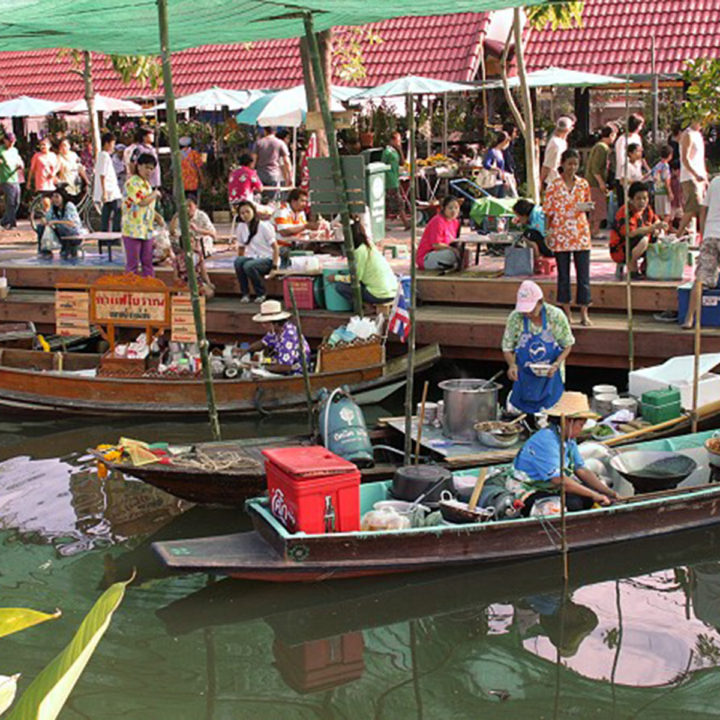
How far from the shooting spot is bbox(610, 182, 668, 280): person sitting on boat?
1224 centimetres

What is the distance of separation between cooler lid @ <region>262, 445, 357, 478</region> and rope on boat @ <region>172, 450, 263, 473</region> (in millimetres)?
884

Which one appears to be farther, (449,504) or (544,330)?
(544,330)

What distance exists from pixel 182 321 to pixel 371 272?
225 centimetres

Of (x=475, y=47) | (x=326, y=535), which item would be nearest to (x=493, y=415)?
(x=326, y=535)

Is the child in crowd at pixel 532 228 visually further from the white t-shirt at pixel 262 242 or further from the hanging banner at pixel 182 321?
the hanging banner at pixel 182 321

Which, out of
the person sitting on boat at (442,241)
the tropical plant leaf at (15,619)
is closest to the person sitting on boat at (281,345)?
the person sitting on boat at (442,241)

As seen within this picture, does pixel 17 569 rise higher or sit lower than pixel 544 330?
lower

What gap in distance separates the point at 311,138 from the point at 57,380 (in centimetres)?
658

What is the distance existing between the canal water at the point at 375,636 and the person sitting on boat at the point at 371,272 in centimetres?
425

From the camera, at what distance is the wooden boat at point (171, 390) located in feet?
38.4

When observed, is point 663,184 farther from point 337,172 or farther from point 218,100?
point 218,100

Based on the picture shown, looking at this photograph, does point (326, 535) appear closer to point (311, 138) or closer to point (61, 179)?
point (311, 138)

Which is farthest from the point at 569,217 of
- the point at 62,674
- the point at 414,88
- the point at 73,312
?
the point at 62,674

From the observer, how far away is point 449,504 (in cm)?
762
